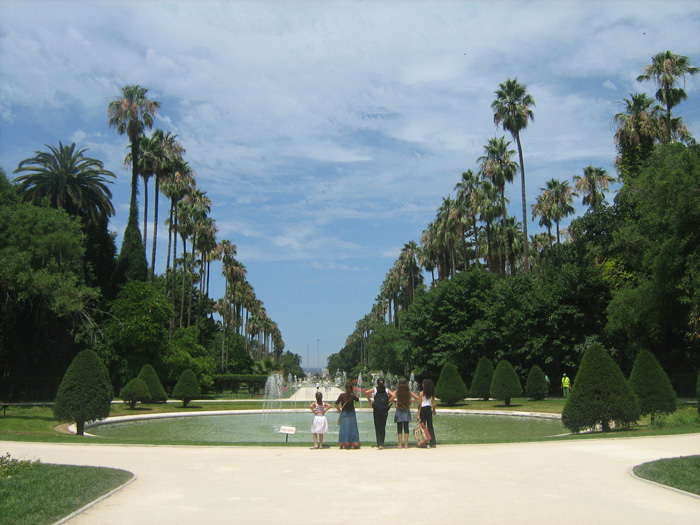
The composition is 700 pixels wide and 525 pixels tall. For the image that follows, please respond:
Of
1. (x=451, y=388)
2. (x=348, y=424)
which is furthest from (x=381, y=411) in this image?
(x=451, y=388)

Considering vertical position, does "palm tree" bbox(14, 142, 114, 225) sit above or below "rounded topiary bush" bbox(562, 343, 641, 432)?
above

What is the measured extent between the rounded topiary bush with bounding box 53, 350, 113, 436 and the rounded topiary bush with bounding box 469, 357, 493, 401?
946 inches

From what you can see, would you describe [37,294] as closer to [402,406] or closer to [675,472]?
[402,406]

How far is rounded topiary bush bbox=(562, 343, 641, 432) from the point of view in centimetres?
1720

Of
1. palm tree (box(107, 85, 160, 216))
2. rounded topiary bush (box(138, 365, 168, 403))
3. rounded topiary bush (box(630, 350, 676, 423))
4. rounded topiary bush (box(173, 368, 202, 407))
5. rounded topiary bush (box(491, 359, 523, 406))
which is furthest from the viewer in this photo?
palm tree (box(107, 85, 160, 216))

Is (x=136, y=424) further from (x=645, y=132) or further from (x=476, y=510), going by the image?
(x=645, y=132)

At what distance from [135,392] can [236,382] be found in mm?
25511

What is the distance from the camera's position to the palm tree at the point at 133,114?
4894 centimetres

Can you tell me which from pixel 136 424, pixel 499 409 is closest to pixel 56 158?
pixel 136 424

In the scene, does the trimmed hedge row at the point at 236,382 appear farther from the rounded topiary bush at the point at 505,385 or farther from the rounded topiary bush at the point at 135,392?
the rounded topiary bush at the point at 505,385

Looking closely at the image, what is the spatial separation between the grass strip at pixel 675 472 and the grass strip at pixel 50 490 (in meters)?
8.50

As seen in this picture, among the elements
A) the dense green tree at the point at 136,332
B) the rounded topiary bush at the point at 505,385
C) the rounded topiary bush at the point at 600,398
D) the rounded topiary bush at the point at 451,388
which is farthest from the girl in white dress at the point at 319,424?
the dense green tree at the point at 136,332

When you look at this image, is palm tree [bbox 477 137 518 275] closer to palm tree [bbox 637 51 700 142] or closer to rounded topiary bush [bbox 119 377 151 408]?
palm tree [bbox 637 51 700 142]

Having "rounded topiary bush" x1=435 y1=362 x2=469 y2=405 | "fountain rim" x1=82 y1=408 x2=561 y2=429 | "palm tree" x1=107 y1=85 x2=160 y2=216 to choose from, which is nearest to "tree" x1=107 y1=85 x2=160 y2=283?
"palm tree" x1=107 y1=85 x2=160 y2=216
